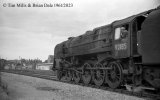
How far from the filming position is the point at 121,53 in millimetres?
10625

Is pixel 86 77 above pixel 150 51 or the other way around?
the other way around

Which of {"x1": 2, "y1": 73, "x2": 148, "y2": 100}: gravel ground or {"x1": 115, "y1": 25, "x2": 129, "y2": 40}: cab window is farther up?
{"x1": 115, "y1": 25, "x2": 129, "y2": 40}: cab window

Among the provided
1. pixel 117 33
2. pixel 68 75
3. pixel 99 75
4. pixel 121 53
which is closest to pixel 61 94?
pixel 121 53

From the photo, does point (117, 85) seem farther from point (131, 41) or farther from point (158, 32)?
point (158, 32)

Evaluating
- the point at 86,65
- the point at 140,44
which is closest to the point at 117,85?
the point at 140,44

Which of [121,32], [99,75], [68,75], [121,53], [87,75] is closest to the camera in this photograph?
[121,53]

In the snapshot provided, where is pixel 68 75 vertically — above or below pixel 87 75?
below

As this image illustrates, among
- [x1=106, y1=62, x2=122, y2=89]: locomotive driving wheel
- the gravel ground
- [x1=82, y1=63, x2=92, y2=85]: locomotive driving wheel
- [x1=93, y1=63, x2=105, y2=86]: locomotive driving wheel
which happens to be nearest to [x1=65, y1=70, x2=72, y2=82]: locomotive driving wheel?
[x1=82, y1=63, x2=92, y2=85]: locomotive driving wheel

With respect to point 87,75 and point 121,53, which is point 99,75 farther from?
point 121,53

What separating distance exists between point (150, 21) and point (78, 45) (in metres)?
8.66

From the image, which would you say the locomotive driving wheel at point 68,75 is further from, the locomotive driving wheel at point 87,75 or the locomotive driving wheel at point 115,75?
the locomotive driving wheel at point 115,75

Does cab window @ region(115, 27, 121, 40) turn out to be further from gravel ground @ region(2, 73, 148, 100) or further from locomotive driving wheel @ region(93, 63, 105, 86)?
gravel ground @ region(2, 73, 148, 100)

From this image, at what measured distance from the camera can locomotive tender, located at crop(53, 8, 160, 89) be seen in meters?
8.13

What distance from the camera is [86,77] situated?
1492 centimetres
